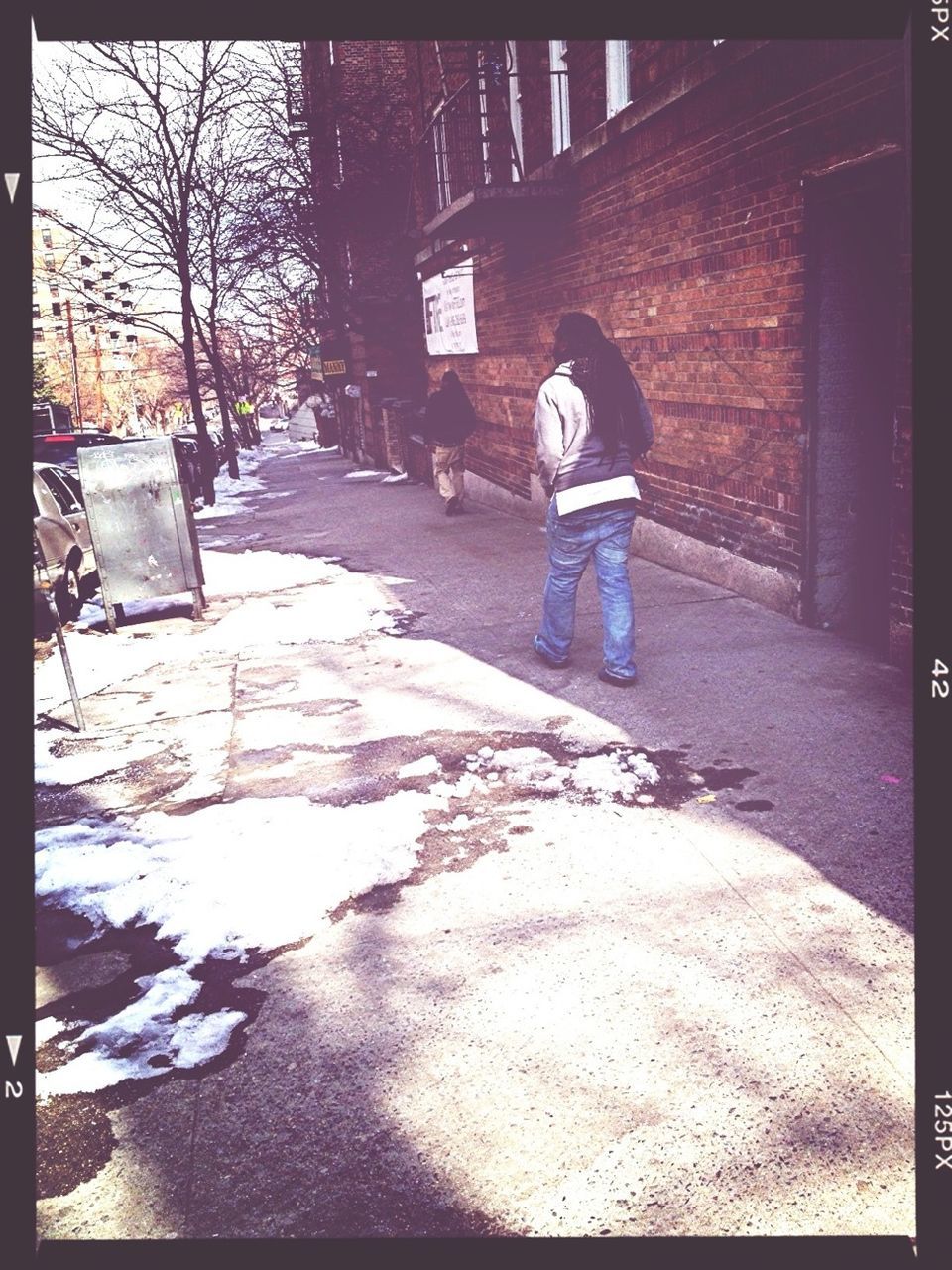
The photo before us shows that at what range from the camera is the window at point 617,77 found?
8977mm

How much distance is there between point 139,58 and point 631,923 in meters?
22.6

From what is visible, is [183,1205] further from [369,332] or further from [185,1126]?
[369,332]

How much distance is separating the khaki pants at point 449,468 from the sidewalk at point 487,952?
25.7ft

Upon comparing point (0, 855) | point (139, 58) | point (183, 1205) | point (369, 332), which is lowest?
point (183, 1205)

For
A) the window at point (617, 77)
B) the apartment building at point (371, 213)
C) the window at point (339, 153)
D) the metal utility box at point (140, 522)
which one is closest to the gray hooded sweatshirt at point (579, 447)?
the metal utility box at point (140, 522)

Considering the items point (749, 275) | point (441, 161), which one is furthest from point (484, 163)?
point (749, 275)

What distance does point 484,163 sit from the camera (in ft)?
37.6

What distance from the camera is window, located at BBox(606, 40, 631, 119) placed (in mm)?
8977

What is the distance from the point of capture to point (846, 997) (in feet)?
9.09

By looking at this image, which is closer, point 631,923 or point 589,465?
point 631,923

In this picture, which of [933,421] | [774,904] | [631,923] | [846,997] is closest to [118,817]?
[631,923]

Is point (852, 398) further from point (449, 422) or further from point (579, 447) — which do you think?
point (449, 422)

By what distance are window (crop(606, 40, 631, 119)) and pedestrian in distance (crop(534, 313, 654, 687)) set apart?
4.80 metres

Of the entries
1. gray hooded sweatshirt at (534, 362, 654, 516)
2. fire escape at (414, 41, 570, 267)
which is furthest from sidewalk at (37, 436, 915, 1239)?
fire escape at (414, 41, 570, 267)
